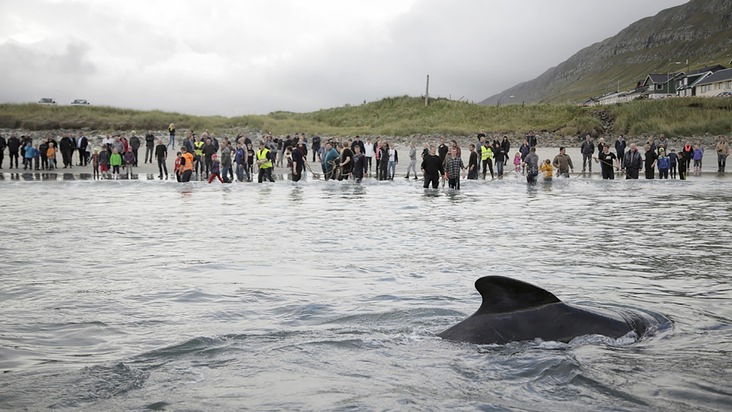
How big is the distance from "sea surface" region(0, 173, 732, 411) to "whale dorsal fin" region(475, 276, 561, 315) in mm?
340

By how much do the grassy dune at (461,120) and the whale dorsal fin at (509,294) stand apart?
55.7m

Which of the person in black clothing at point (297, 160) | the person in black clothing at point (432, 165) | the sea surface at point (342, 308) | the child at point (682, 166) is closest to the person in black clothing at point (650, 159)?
the child at point (682, 166)

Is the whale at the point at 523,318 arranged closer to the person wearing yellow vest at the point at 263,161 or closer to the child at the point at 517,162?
the person wearing yellow vest at the point at 263,161

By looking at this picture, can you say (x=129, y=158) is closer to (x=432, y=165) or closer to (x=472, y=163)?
(x=472, y=163)

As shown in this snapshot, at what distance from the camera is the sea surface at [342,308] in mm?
5930

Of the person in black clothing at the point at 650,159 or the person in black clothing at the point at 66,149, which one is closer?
the person in black clothing at the point at 650,159

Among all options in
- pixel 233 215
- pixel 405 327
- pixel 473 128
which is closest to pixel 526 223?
pixel 233 215

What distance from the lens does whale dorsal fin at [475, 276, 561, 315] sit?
651cm

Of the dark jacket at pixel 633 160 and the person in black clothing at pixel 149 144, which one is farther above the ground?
the person in black clothing at pixel 149 144

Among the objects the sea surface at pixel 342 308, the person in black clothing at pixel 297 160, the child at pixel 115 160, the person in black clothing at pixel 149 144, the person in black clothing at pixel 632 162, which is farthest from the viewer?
the person in black clothing at pixel 149 144

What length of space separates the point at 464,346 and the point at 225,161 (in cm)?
2789

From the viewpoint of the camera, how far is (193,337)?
763 cm

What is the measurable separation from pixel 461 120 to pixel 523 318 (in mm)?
64079

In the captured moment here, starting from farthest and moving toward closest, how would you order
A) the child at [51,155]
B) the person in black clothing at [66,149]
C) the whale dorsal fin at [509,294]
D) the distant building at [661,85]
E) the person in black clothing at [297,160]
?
the distant building at [661,85] → the person in black clothing at [66,149] → the child at [51,155] → the person in black clothing at [297,160] → the whale dorsal fin at [509,294]
